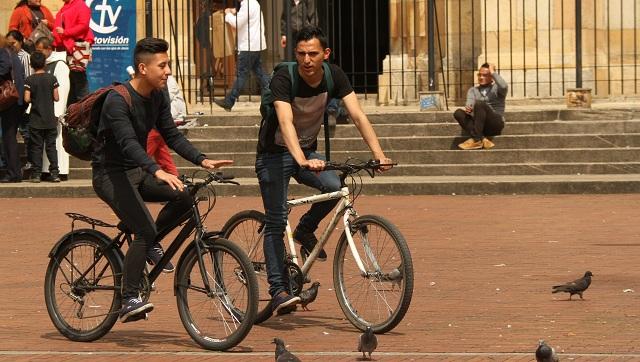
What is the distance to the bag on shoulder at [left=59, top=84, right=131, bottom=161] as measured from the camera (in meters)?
8.62

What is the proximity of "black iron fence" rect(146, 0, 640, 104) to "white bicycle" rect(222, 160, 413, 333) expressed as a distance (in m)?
12.2

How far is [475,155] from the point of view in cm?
1931

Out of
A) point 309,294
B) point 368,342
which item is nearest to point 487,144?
point 309,294

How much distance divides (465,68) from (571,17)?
200cm

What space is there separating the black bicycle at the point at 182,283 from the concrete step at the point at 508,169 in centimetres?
953

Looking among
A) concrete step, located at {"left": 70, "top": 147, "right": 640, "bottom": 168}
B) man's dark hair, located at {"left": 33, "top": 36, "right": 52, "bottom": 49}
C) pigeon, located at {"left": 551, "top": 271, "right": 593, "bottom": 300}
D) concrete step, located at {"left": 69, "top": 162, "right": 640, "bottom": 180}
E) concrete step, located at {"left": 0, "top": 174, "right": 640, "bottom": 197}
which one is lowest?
concrete step, located at {"left": 0, "top": 174, "right": 640, "bottom": 197}

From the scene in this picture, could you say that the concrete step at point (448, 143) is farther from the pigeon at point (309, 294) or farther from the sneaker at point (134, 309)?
the sneaker at point (134, 309)

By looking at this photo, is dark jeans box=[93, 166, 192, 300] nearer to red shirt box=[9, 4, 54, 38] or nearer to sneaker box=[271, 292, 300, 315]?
sneaker box=[271, 292, 300, 315]

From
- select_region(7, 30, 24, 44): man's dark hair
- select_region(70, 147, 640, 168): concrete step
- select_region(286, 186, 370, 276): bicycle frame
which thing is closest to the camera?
select_region(286, 186, 370, 276): bicycle frame

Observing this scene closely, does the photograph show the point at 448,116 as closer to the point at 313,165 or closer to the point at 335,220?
the point at 335,220

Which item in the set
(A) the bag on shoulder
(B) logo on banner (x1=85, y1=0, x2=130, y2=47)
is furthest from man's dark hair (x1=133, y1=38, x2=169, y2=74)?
(B) logo on banner (x1=85, y1=0, x2=130, y2=47)

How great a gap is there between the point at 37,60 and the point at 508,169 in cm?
583

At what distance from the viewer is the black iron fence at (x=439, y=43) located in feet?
74.6

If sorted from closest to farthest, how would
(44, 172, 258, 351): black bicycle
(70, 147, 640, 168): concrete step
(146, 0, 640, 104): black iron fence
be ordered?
Result: (44, 172, 258, 351): black bicycle
(70, 147, 640, 168): concrete step
(146, 0, 640, 104): black iron fence
